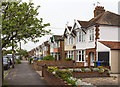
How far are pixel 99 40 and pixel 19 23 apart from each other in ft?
39.2

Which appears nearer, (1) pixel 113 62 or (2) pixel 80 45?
(1) pixel 113 62

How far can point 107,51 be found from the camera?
17203mm

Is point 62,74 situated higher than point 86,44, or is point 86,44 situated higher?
point 86,44

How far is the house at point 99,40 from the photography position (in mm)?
17391

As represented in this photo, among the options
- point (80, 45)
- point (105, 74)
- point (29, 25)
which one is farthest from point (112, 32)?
point (29, 25)

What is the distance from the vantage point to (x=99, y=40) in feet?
62.5

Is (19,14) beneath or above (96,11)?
beneath

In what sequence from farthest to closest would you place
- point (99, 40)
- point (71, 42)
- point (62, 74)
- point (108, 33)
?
point (71, 42) < point (108, 33) < point (99, 40) < point (62, 74)

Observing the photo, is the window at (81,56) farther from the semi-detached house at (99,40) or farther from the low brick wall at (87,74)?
the low brick wall at (87,74)

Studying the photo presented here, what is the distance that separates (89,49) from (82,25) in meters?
3.53

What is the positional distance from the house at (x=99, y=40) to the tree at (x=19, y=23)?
9.55 m

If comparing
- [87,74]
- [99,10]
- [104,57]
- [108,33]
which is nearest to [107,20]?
[108,33]

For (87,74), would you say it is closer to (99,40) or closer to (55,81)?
(55,81)

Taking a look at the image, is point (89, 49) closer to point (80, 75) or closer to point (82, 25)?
point (82, 25)
